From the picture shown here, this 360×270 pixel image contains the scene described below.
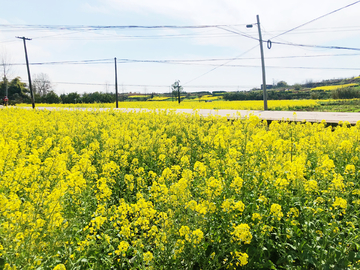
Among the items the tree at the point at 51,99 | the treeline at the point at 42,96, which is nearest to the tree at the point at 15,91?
the treeline at the point at 42,96

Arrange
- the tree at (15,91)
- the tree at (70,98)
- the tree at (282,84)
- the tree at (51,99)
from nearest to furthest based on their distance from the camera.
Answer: the tree at (51,99)
the tree at (70,98)
the tree at (15,91)
the tree at (282,84)

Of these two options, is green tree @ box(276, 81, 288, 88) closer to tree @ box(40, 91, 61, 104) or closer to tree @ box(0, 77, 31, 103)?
tree @ box(40, 91, 61, 104)

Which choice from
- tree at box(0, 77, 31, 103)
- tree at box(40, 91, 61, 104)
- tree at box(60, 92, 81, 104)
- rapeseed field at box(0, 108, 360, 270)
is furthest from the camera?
tree at box(0, 77, 31, 103)

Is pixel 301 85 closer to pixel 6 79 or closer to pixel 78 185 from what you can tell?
pixel 6 79

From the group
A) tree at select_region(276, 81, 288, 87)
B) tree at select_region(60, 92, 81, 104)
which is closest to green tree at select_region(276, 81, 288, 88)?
tree at select_region(276, 81, 288, 87)

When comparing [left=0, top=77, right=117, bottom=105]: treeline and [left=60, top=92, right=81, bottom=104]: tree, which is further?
[left=60, top=92, right=81, bottom=104]: tree

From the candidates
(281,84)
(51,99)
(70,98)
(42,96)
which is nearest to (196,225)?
A: (70,98)

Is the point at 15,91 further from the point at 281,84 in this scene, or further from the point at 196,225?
the point at 281,84

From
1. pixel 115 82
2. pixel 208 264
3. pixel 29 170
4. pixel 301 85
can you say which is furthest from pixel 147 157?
pixel 301 85

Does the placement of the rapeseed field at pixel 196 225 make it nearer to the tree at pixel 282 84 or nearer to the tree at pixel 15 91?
the tree at pixel 15 91

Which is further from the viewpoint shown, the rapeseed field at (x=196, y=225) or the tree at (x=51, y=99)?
the tree at (x=51, y=99)

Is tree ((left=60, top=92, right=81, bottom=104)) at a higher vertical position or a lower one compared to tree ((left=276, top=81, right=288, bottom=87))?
lower

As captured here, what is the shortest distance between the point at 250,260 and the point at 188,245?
64 cm

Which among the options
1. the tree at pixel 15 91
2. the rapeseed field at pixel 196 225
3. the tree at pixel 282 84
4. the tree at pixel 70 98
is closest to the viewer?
the rapeseed field at pixel 196 225
